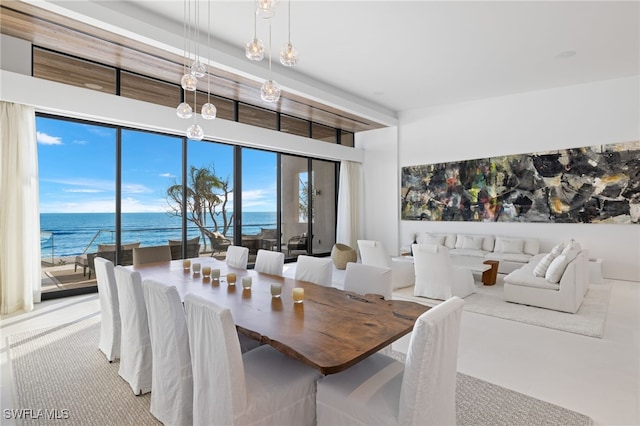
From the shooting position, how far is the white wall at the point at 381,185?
8562 mm

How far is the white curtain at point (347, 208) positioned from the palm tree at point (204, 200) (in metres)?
3.11

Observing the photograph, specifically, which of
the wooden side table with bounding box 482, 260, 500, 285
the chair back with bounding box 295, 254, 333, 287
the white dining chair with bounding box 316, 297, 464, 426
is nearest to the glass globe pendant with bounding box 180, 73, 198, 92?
the chair back with bounding box 295, 254, 333, 287

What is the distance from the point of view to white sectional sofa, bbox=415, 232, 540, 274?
6.03 m

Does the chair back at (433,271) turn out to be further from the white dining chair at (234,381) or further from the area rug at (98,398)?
the white dining chair at (234,381)

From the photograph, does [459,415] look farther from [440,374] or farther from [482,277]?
[482,277]

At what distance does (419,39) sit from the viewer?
452 cm

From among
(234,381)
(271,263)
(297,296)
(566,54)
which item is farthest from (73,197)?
(566,54)

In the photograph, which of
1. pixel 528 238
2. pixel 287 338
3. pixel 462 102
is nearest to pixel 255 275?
pixel 287 338

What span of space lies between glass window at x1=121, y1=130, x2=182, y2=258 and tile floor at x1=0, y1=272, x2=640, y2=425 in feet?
5.18

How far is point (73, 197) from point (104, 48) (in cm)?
298

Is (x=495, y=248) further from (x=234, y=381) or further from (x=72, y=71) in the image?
(x=72, y=71)

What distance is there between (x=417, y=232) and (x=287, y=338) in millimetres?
6923

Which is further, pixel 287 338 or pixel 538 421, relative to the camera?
pixel 538 421

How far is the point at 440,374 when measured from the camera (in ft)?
4.85
